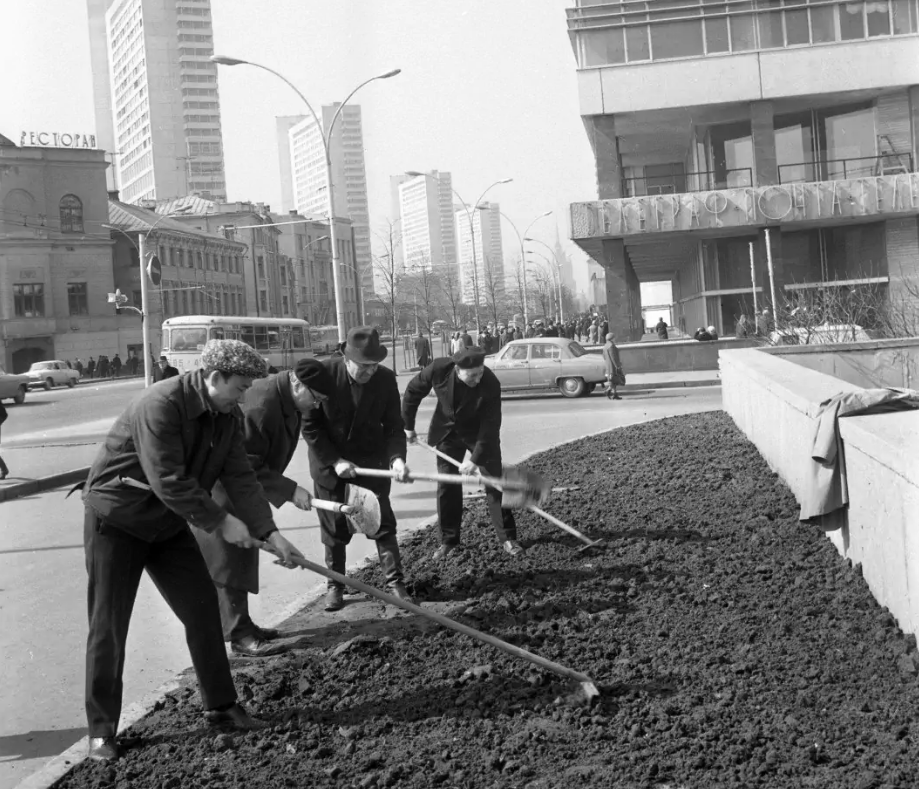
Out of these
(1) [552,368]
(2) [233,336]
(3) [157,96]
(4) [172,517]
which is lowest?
(4) [172,517]

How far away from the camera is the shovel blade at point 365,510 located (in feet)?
20.8

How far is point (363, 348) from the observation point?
6.72 meters

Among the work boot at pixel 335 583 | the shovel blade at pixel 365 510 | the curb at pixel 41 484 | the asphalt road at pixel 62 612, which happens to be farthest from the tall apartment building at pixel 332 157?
the shovel blade at pixel 365 510

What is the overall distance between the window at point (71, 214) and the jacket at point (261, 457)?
67.7 m

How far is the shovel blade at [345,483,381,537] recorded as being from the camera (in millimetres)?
6348

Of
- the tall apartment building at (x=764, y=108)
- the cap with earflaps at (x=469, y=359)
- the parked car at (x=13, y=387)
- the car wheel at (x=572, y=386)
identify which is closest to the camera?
the cap with earflaps at (x=469, y=359)

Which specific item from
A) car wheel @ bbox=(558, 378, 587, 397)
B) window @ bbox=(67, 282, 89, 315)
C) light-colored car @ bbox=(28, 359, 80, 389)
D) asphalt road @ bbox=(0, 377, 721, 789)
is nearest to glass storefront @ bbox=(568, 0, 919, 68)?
car wheel @ bbox=(558, 378, 587, 397)

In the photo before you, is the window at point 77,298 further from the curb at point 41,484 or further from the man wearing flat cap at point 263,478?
the man wearing flat cap at point 263,478

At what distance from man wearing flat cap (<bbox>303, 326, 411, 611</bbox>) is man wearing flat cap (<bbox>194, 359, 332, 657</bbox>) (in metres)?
0.15

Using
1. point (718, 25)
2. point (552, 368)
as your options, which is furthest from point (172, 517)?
point (718, 25)

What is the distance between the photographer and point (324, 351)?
56.9 metres

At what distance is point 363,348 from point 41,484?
9.03 m

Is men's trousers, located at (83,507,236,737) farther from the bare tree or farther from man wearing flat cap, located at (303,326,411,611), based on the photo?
the bare tree

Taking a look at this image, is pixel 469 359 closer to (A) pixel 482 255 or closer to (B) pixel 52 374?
(B) pixel 52 374
